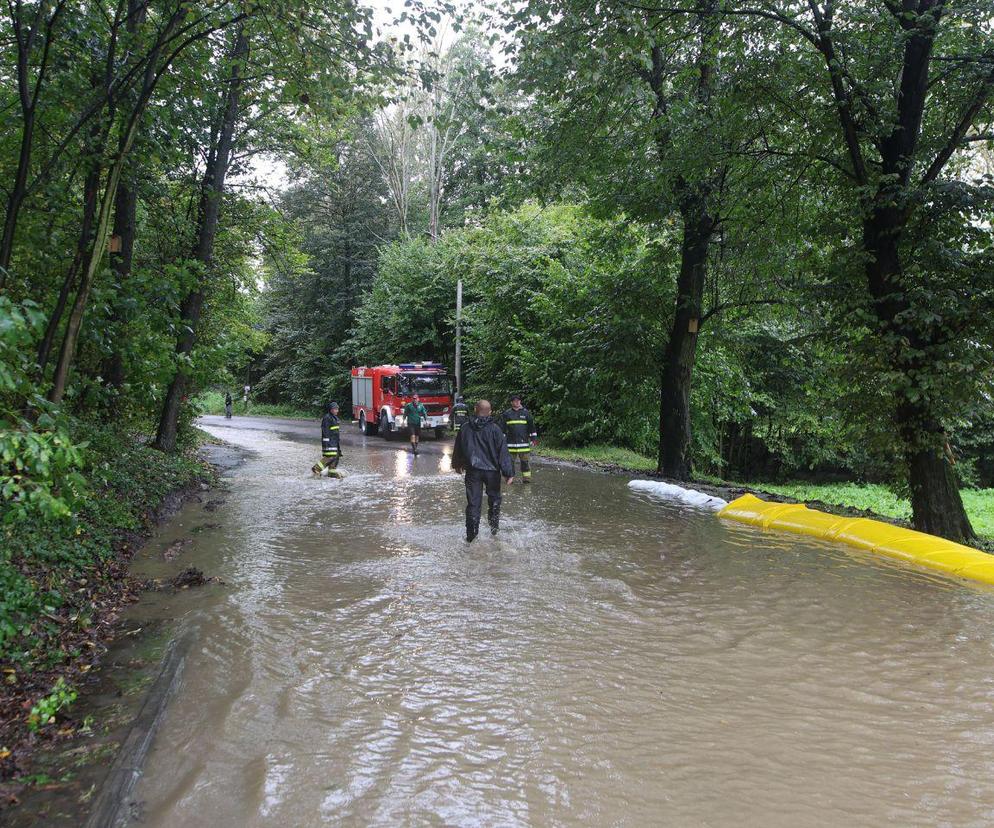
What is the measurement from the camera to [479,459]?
896 cm

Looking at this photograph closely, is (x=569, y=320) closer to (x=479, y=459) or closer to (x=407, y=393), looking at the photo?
(x=407, y=393)

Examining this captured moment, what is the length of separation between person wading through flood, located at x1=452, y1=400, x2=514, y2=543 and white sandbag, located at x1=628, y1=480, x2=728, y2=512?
4158 mm

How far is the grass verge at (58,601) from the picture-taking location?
3.97 m

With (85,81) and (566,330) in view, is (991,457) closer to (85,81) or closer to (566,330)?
(566,330)

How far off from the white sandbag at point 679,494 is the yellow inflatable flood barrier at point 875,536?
1.93 feet

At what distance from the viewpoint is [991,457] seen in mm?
26859

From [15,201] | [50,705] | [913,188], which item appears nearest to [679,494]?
[913,188]

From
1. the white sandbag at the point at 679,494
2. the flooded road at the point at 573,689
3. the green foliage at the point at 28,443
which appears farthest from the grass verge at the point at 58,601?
the white sandbag at the point at 679,494

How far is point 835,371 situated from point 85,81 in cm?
1039

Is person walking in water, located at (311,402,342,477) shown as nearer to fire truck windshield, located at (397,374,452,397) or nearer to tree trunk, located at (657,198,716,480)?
tree trunk, located at (657,198,716,480)

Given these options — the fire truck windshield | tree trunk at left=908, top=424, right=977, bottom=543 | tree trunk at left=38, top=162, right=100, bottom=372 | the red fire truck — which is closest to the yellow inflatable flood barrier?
tree trunk at left=908, top=424, right=977, bottom=543

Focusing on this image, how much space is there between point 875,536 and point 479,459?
4933 millimetres

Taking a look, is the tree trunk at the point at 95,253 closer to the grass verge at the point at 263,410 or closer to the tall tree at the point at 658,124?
the tall tree at the point at 658,124

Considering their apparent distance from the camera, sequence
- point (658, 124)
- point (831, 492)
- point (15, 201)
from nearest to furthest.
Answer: point (15, 201) → point (658, 124) → point (831, 492)
